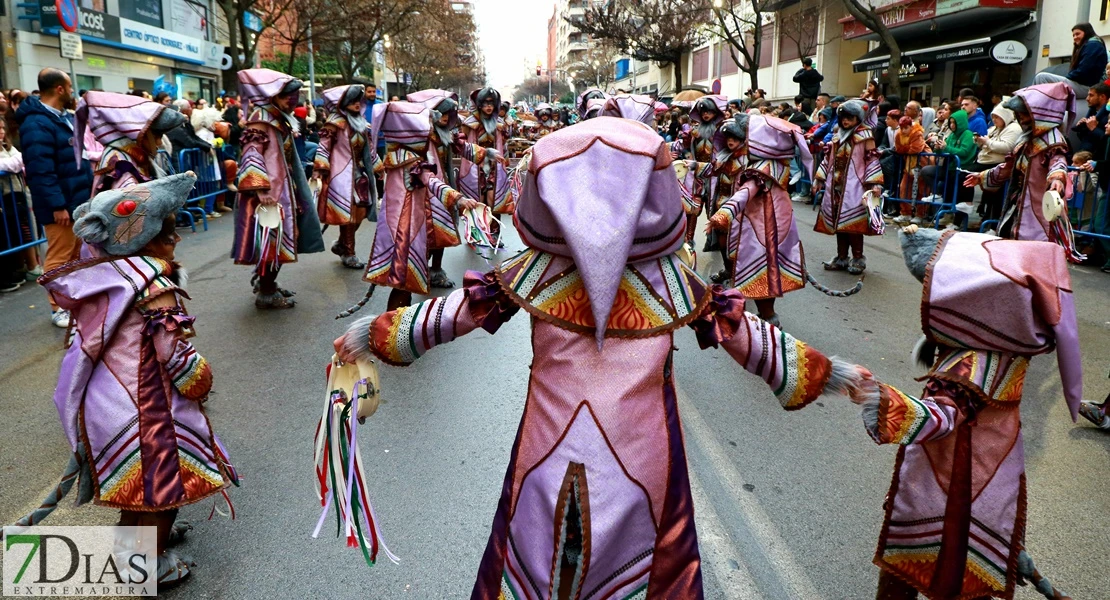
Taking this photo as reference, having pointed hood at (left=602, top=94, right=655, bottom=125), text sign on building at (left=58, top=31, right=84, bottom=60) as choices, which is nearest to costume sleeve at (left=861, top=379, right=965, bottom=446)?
pointed hood at (left=602, top=94, right=655, bottom=125)

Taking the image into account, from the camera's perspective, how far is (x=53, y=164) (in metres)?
6.87

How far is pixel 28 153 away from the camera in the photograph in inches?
263

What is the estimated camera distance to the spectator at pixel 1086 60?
35.4 ft

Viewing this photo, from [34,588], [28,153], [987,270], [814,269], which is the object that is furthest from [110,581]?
[814,269]

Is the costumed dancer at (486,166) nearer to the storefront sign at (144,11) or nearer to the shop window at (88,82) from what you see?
the shop window at (88,82)

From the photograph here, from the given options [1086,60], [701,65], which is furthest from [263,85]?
[701,65]

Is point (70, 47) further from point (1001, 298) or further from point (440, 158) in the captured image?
point (1001, 298)

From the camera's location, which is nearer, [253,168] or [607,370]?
[607,370]

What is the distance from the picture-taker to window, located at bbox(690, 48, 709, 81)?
4825cm

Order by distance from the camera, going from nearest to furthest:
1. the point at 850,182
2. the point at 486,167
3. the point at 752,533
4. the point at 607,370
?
1. the point at 607,370
2. the point at 752,533
3. the point at 850,182
4. the point at 486,167

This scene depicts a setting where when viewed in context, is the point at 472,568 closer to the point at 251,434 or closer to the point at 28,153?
the point at 251,434

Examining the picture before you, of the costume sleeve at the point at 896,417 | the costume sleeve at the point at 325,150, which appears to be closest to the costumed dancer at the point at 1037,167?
the costume sleeve at the point at 896,417

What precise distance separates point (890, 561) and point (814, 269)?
7120 mm

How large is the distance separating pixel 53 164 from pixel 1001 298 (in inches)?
282
